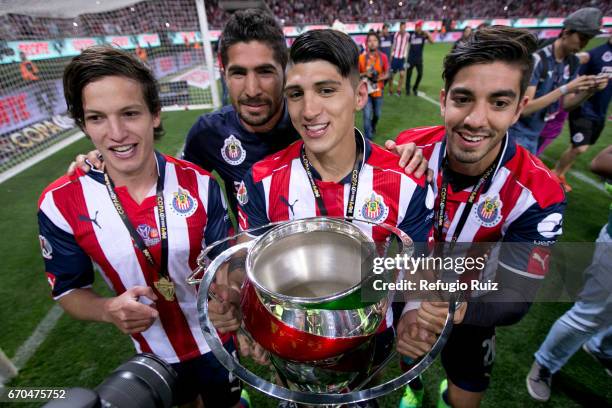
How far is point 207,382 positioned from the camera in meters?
1.51

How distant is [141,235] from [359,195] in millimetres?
864

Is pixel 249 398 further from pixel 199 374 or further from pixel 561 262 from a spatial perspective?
pixel 561 262

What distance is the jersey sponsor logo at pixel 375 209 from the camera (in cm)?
127

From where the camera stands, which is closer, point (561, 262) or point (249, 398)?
point (249, 398)

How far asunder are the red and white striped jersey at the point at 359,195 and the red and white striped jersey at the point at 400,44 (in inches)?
339

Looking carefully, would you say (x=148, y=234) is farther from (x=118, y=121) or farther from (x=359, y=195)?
(x=359, y=195)

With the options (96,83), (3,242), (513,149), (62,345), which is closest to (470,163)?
(513,149)

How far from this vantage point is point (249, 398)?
76.8 inches

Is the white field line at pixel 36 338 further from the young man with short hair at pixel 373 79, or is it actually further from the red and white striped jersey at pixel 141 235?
the young man with short hair at pixel 373 79

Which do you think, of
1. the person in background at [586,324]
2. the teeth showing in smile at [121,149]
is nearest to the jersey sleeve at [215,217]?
the teeth showing in smile at [121,149]

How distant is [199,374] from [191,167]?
3.04 feet

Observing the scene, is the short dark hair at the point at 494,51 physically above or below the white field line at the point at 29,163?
above

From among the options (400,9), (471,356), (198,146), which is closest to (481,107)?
(471,356)

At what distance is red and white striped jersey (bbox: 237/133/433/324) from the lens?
1.26 m
